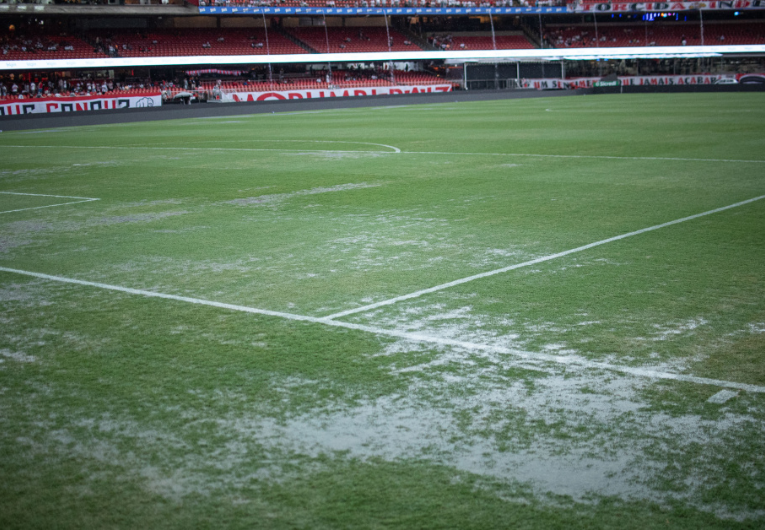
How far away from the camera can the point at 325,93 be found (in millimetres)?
53500

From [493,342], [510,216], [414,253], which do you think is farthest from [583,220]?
[493,342]

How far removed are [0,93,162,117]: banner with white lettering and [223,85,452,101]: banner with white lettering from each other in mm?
6845

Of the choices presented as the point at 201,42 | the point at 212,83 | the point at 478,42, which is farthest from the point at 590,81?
the point at 201,42

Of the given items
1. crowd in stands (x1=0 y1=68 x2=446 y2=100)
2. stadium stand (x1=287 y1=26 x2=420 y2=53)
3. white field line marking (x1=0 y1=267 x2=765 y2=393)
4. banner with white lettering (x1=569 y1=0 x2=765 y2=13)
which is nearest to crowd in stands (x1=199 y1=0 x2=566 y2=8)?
banner with white lettering (x1=569 y1=0 x2=765 y2=13)

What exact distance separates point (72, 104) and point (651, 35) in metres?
48.3

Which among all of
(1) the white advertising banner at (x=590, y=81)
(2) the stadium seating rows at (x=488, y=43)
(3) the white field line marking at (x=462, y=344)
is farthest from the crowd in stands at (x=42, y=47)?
(3) the white field line marking at (x=462, y=344)

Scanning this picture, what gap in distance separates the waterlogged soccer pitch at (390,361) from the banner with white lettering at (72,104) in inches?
1218

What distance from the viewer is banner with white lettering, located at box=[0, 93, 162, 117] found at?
3838cm

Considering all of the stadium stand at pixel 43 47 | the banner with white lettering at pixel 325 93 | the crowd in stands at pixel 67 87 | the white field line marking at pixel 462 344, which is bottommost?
the white field line marking at pixel 462 344

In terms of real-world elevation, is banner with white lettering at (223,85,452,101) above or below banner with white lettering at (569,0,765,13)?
below

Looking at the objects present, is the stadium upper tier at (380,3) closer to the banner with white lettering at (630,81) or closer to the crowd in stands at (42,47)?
the banner with white lettering at (630,81)

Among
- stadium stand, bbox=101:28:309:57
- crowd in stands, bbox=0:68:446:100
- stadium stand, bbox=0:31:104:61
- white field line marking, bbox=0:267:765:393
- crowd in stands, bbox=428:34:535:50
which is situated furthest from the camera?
crowd in stands, bbox=428:34:535:50

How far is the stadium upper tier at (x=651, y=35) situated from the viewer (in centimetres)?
6450

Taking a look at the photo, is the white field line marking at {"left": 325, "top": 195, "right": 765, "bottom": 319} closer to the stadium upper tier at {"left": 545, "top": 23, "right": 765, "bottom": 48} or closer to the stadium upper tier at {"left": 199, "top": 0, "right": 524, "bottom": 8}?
the stadium upper tier at {"left": 199, "top": 0, "right": 524, "bottom": 8}
